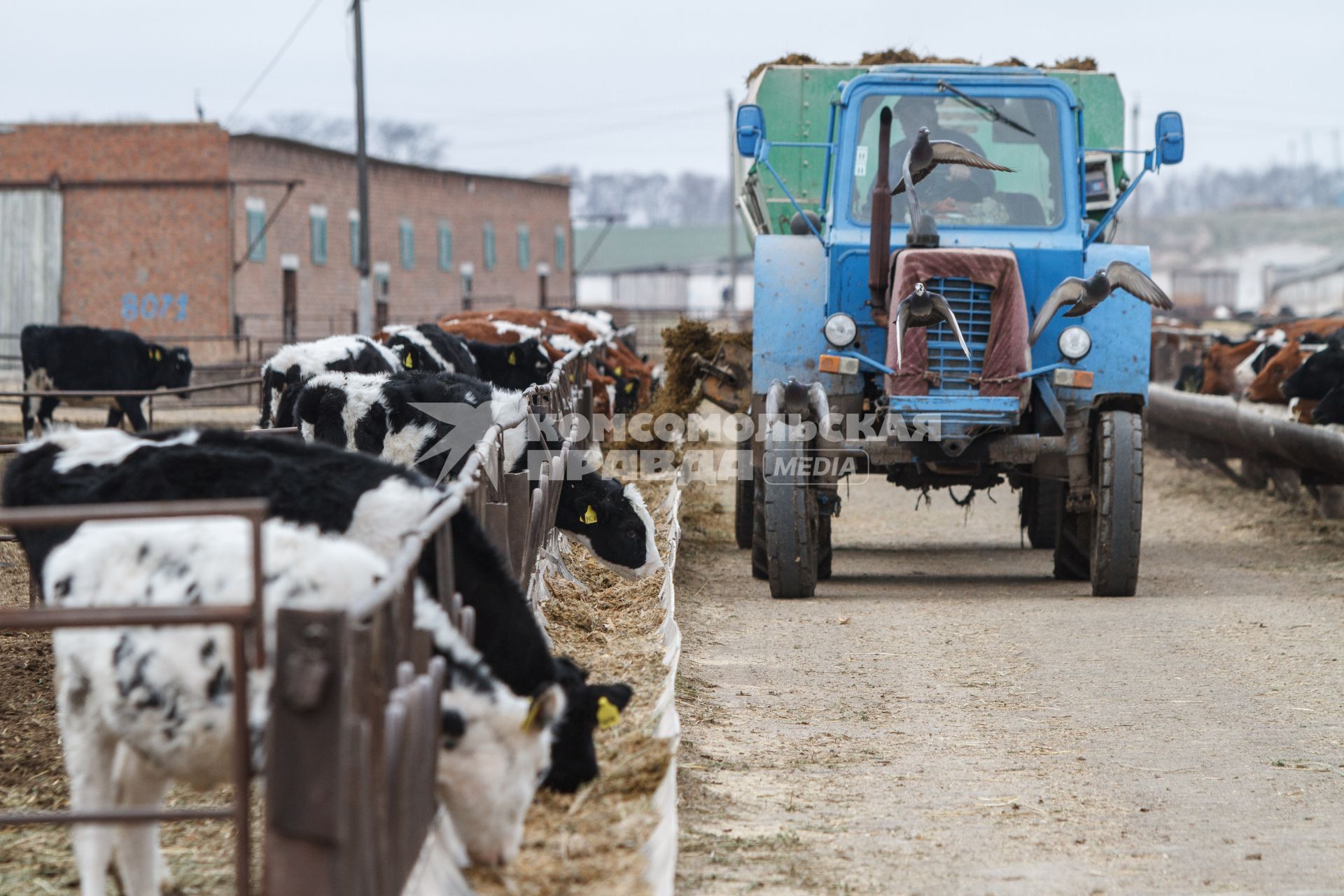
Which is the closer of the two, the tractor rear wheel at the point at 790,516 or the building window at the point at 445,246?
the tractor rear wheel at the point at 790,516

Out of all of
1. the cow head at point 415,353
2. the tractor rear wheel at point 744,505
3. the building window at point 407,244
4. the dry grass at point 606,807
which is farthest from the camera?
the building window at point 407,244

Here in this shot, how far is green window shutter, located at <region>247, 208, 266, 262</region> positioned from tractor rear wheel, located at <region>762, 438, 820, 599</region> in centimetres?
2625

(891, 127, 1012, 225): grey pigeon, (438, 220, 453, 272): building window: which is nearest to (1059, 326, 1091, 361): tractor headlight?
(891, 127, 1012, 225): grey pigeon

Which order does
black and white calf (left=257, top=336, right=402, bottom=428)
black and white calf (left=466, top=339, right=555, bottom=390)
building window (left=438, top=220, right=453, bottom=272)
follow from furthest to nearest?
building window (left=438, top=220, right=453, bottom=272) → black and white calf (left=466, top=339, right=555, bottom=390) → black and white calf (left=257, top=336, right=402, bottom=428)

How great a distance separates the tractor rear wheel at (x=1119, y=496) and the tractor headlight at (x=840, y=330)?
164 cm

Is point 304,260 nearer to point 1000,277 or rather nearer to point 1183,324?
point 1183,324

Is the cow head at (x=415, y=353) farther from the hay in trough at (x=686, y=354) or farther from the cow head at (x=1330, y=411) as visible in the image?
the cow head at (x=1330, y=411)

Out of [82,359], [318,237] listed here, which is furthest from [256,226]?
[82,359]

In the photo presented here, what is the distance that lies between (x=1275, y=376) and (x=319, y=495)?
15261mm

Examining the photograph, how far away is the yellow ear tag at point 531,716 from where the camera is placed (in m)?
4.57

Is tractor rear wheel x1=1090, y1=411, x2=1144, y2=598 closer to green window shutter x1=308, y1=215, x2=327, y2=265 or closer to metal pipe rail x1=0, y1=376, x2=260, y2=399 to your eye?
metal pipe rail x1=0, y1=376, x2=260, y2=399

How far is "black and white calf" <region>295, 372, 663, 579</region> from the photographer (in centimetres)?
1002

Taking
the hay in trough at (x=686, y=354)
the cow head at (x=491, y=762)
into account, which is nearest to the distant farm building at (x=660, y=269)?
the hay in trough at (x=686, y=354)

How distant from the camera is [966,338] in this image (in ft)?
32.9
